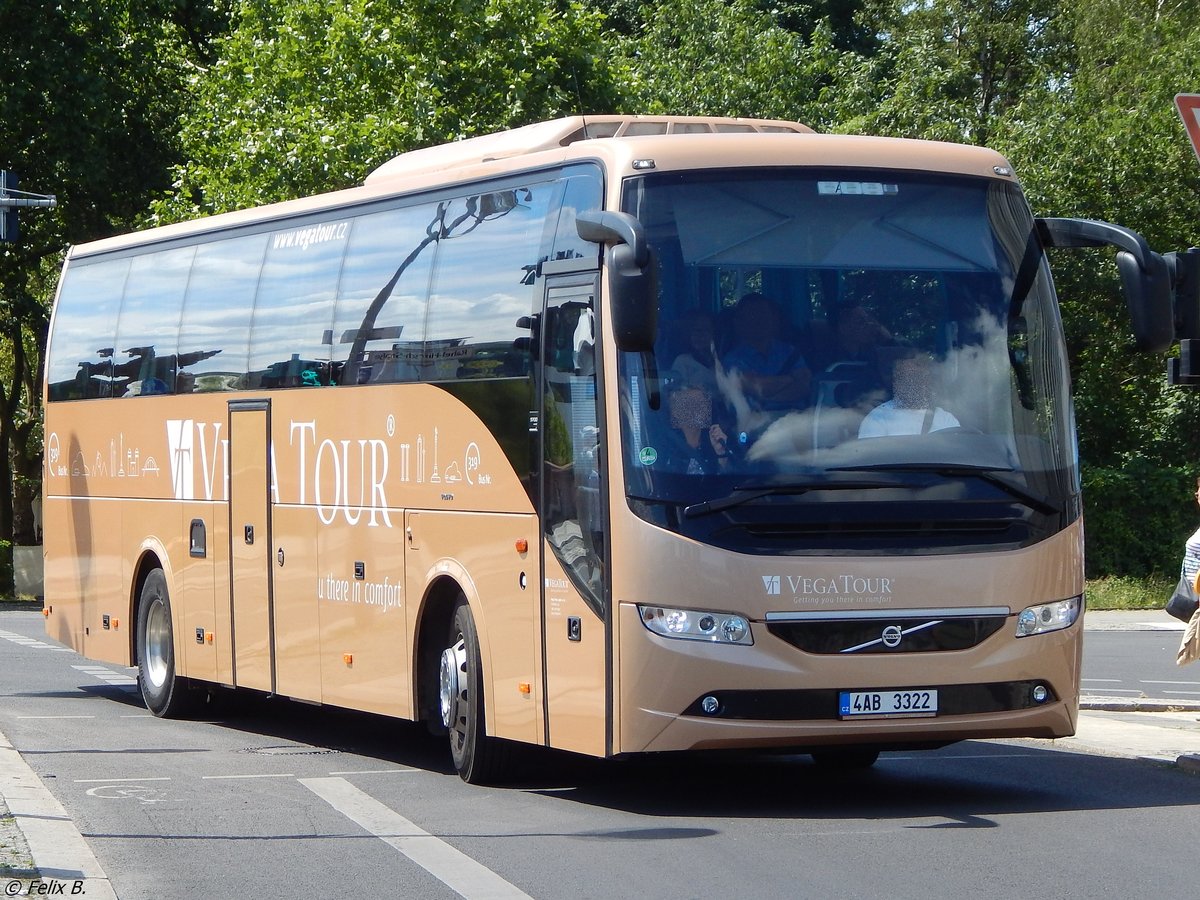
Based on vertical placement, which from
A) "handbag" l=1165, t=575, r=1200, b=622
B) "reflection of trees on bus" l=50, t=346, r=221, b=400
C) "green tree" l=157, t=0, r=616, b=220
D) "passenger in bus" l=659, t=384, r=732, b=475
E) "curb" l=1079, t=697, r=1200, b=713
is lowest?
"curb" l=1079, t=697, r=1200, b=713

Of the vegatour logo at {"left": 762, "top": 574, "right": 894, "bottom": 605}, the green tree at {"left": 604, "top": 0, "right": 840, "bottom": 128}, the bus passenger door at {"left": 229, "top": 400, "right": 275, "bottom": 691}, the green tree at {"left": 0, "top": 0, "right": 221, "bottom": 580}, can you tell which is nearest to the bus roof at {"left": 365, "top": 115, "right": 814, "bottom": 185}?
Answer: the bus passenger door at {"left": 229, "top": 400, "right": 275, "bottom": 691}

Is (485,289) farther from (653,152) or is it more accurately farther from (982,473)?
(982,473)

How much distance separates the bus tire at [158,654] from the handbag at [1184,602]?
765 centimetres

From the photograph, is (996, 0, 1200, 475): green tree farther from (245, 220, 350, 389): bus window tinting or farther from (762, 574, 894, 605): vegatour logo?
(762, 574, 894, 605): vegatour logo

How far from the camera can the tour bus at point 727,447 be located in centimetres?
957

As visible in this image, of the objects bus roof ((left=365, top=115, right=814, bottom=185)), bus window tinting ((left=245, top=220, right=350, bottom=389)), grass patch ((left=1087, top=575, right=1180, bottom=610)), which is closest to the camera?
bus roof ((left=365, top=115, right=814, bottom=185))

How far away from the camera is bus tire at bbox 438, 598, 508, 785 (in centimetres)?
1111

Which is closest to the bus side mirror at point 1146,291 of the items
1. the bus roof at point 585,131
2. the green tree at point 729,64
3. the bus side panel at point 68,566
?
the bus roof at point 585,131

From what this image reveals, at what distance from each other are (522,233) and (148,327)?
242 inches

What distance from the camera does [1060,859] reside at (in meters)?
8.48

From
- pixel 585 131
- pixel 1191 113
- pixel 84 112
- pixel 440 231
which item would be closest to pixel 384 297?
pixel 440 231

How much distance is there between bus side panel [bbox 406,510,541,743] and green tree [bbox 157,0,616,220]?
61.4ft

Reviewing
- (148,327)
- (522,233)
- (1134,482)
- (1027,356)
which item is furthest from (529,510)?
(1134,482)

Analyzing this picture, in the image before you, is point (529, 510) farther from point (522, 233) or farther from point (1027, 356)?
point (1027, 356)
